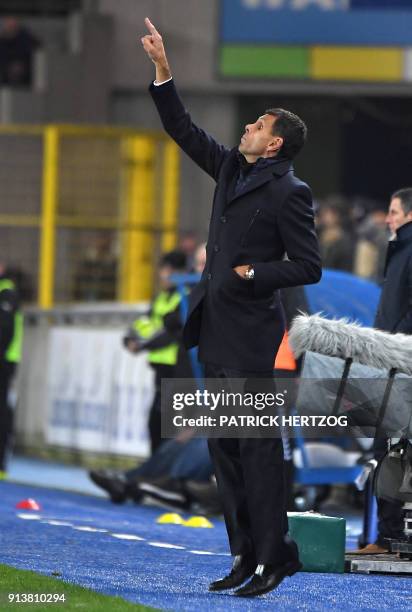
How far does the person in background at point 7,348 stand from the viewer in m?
16.4

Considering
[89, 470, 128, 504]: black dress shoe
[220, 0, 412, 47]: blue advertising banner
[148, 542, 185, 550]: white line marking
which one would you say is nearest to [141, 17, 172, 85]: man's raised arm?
[148, 542, 185, 550]: white line marking

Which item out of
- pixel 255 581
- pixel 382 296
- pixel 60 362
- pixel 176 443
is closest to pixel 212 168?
pixel 255 581

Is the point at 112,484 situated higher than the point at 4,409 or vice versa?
the point at 112,484

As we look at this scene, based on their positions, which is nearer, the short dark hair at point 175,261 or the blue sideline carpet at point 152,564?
the blue sideline carpet at point 152,564

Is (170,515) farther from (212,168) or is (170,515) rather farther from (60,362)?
(60,362)

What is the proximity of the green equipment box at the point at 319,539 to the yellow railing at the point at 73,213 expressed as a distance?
13.6 meters

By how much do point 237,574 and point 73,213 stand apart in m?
15.2

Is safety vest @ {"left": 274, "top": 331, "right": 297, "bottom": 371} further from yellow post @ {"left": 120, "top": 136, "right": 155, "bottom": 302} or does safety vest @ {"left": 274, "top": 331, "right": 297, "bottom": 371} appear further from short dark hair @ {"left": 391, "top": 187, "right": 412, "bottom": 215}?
yellow post @ {"left": 120, "top": 136, "right": 155, "bottom": 302}

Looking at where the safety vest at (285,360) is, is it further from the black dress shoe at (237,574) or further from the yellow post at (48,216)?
the yellow post at (48,216)

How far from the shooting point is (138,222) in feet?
74.9

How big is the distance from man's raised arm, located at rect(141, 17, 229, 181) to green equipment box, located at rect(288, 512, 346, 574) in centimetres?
178

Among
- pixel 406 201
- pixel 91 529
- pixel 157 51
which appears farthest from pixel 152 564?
pixel 406 201

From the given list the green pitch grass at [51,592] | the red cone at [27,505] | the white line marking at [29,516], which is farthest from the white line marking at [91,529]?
the green pitch grass at [51,592]

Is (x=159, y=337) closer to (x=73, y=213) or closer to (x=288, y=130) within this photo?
(x=288, y=130)
